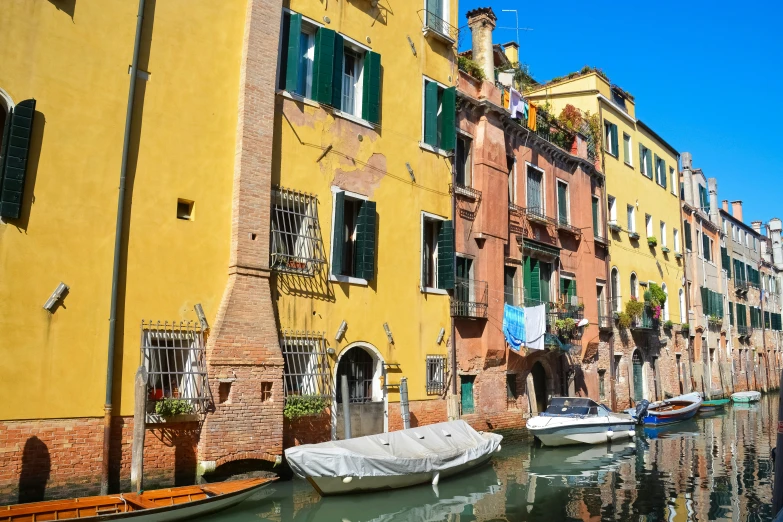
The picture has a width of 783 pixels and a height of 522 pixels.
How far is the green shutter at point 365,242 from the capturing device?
13.6 meters

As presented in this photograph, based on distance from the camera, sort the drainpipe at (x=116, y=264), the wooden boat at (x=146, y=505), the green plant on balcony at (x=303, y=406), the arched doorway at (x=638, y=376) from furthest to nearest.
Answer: the arched doorway at (x=638, y=376) < the green plant on balcony at (x=303, y=406) < the drainpipe at (x=116, y=264) < the wooden boat at (x=146, y=505)

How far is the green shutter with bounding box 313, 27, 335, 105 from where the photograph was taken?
43.5 ft

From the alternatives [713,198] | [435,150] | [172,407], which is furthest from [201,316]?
[713,198]

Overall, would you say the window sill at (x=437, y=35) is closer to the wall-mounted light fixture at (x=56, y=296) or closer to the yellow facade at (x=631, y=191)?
the yellow facade at (x=631, y=191)

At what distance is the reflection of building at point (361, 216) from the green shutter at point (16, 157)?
164 inches

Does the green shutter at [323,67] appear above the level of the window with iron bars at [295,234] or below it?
above

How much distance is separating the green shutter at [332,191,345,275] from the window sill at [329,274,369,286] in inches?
3.9

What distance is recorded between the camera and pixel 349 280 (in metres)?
13.4

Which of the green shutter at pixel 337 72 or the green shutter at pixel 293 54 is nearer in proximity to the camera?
the green shutter at pixel 293 54

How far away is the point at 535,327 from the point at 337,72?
26.8 feet

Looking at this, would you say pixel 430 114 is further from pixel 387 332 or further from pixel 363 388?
pixel 363 388

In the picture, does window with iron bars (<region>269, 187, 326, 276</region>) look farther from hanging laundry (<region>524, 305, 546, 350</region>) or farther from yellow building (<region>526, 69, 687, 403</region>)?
yellow building (<region>526, 69, 687, 403</region>)

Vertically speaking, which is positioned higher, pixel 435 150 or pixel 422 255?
pixel 435 150

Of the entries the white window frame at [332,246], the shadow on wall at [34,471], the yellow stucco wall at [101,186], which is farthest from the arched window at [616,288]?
the shadow on wall at [34,471]
